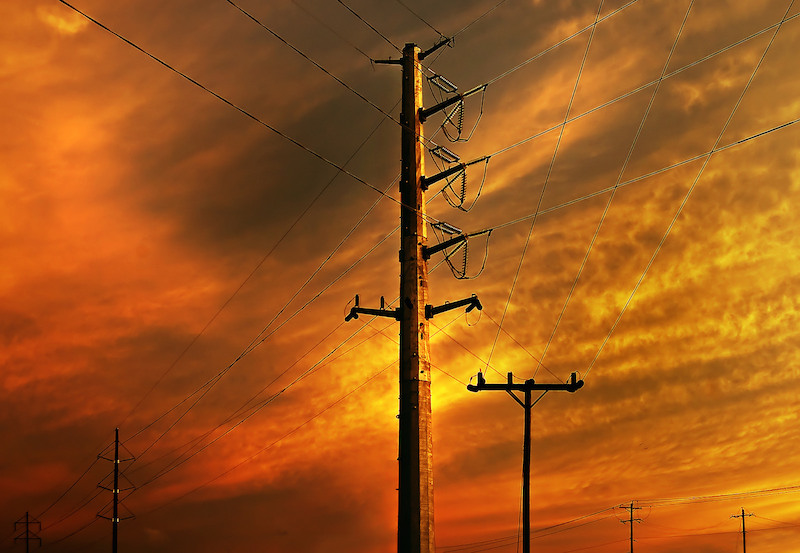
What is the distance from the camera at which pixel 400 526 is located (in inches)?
836

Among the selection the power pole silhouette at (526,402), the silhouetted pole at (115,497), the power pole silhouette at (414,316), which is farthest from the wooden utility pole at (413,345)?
the silhouetted pole at (115,497)

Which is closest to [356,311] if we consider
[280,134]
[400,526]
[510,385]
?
[400,526]

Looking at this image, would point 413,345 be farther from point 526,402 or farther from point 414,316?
point 526,402

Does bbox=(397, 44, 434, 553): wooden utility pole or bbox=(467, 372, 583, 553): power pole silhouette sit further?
bbox=(467, 372, 583, 553): power pole silhouette

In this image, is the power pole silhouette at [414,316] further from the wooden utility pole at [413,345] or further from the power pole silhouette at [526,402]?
the power pole silhouette at [526,402]

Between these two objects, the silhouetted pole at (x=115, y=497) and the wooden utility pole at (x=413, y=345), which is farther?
the silhouetted pole at (x=115, y=497)

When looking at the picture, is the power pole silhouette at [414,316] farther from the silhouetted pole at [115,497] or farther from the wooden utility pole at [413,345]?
the silhouetted pole at [115,497]

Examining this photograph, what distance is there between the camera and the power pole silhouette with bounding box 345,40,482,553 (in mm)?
21172

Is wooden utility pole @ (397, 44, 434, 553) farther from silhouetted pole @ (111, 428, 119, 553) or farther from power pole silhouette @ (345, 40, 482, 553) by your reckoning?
silhouetted pole @ (111, 428, 119, 553)

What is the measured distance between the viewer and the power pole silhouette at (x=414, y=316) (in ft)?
69.5

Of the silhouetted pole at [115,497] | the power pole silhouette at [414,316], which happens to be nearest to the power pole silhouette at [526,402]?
the power pole silhouette at [414,316]

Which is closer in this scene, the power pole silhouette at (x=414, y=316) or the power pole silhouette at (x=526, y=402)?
the power pole silhouette at (x=414, y=316)

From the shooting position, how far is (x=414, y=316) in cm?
2278

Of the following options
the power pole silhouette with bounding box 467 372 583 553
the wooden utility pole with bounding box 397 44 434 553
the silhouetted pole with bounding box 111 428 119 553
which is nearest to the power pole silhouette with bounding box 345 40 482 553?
the wooden utility pole with bounding box 397 44 434 553
